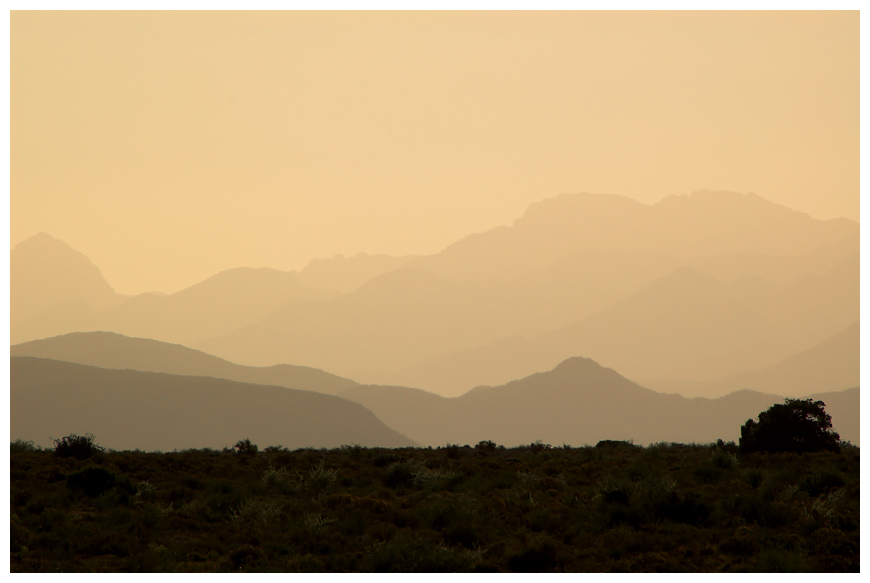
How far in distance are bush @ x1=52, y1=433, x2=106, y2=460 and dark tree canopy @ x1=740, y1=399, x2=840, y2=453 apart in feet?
85.2

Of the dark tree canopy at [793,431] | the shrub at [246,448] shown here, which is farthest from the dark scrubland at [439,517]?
the shrub at [246,448]

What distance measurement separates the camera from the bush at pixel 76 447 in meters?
31.5

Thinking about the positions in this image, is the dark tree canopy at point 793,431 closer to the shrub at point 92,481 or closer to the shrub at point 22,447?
the shrub at point 92,481

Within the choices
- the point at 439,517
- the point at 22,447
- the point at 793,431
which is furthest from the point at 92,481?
the point at 793,431

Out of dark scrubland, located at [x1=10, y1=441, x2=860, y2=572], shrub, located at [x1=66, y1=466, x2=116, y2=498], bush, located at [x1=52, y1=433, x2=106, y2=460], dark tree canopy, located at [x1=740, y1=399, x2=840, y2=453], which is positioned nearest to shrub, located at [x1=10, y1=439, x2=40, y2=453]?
bush, located at [x1=52, y1=433, x2=106, y2=460]

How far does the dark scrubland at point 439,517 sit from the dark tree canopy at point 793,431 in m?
3.19

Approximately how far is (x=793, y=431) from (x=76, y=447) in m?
28.3

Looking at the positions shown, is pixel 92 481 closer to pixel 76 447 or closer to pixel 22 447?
pixel 76 447

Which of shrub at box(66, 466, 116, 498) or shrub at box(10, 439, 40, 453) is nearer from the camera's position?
shrub at box(66, 466, 116, 498)

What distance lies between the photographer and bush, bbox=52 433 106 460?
1242 inches

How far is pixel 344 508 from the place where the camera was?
21938 mm

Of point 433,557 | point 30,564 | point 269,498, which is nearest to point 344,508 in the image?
point 269,498

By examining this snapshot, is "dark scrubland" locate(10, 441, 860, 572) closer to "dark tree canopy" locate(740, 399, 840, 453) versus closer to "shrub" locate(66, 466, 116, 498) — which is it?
"shrub" locate(66, 466, 116, 498)

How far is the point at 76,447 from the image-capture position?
104 feet
